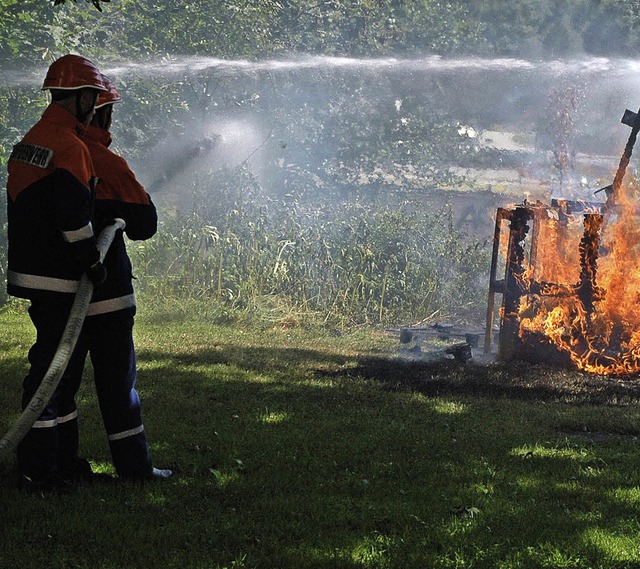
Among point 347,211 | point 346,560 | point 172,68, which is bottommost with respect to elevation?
point 346,560

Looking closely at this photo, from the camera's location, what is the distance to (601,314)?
30.5 ft

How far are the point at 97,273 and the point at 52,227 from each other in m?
0.33

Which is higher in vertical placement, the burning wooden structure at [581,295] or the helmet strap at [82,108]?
the helmet strap at [82,108]

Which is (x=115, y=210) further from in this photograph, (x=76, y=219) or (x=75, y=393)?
(x=75, y=393)

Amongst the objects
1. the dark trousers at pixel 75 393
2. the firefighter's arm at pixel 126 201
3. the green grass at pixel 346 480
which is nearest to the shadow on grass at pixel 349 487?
the green grass at pixel 346 480

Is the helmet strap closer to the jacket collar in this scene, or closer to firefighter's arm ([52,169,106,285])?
the jacket collar

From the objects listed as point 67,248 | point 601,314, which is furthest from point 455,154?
point 67,248

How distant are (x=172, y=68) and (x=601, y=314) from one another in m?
11.3

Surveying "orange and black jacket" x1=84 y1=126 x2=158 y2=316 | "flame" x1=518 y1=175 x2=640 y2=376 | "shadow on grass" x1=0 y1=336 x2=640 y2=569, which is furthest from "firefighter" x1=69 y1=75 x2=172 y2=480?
"flame" x1=518 y1=175 x2=640 y2=376

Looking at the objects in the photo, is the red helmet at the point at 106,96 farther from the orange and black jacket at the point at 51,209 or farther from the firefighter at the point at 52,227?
the orange and black jacket at the point at 51,209

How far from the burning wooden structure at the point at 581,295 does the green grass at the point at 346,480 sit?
921 mm

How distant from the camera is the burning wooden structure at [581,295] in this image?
910 centimetres

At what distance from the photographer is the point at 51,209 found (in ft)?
14.5

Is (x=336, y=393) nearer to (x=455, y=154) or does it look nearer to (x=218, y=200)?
(x=218, y=200)
